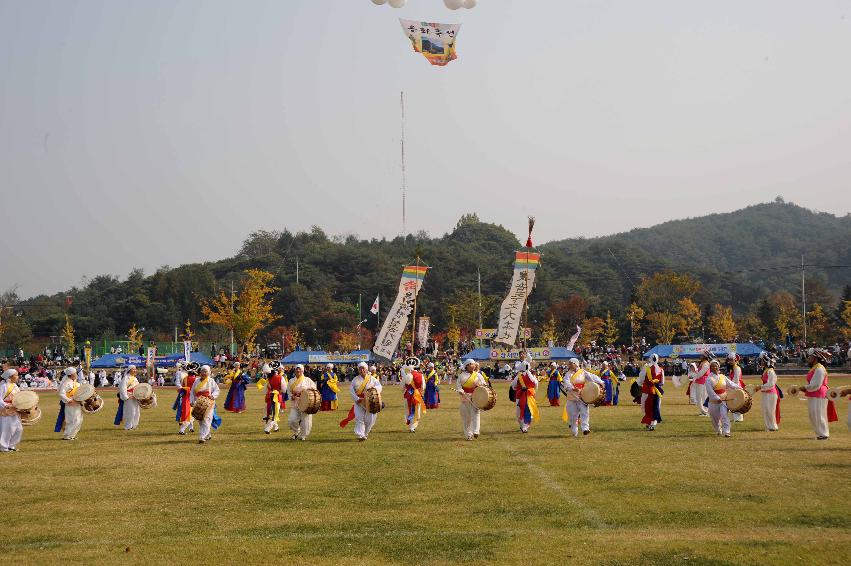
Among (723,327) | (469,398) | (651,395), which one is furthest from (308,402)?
(723,327)

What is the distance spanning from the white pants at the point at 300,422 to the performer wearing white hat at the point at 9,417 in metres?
5.62

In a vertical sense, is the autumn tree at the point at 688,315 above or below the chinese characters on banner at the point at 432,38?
below

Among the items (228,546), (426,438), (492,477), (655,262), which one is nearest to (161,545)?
(228,546)

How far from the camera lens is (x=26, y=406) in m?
16.7

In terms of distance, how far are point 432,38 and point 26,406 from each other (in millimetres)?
16639

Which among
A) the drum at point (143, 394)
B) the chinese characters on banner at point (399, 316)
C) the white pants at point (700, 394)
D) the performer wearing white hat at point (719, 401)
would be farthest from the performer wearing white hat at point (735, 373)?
the drum at point (143, 394)

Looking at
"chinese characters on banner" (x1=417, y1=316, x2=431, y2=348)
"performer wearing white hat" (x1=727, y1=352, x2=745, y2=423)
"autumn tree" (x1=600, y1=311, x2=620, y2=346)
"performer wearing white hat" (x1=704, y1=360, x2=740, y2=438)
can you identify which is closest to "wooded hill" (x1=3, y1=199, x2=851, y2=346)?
"autumn tree" (x1=600, y1=311, x2=620, y2=346)

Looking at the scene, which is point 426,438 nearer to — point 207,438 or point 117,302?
point 207,438

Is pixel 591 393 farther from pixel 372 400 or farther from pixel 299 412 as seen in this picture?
pixel 299 412

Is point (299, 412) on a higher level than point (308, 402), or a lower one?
lower

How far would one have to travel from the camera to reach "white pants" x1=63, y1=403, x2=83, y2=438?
18.8m

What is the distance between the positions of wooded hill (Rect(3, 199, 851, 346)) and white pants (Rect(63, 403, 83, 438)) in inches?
2521

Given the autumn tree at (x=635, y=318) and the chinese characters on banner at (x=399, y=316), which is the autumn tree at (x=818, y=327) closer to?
the autumn tree at (x=635, y=318)

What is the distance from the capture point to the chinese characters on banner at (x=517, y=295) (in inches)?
1321
